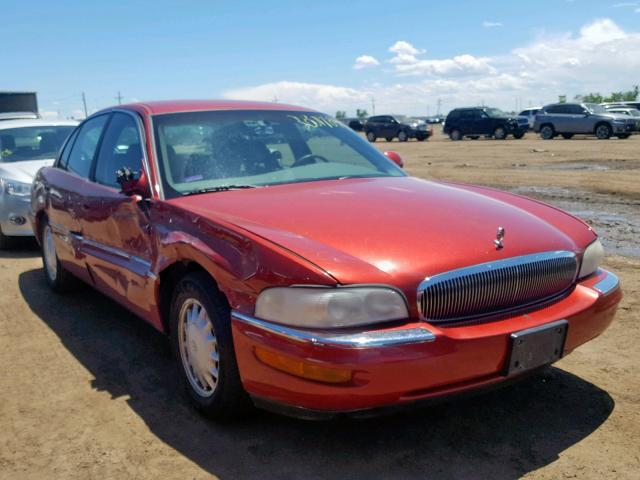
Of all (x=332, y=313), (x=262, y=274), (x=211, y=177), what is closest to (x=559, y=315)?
(x=332, y=313)

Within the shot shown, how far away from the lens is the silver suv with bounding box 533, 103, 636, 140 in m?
27.3

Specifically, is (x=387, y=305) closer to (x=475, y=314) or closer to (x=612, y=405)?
(x=475, y=314)

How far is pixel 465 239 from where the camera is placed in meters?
2.82

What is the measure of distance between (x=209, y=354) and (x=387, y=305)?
40.3 inches

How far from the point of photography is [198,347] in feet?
10.4

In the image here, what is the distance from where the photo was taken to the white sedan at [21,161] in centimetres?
756

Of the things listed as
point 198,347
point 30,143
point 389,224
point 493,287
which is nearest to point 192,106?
point 198,347

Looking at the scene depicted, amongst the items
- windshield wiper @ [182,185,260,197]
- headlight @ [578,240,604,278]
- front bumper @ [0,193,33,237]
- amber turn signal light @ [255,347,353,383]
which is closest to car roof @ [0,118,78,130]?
front bumper @ [0,193,33,237]

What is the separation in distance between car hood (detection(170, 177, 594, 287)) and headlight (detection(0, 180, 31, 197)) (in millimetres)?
5027

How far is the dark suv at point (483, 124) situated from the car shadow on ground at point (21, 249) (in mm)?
27526

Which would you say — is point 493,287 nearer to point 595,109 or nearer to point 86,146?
point 86,146

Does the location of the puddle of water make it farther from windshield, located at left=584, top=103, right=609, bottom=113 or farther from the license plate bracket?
windshield, located at left=584, top=103, right=609, bottom=113

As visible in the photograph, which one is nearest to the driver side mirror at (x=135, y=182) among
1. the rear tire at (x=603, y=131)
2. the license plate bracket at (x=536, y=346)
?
the license plate bracket at (x=536, y=346)

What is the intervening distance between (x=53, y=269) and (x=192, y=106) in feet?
7.89
